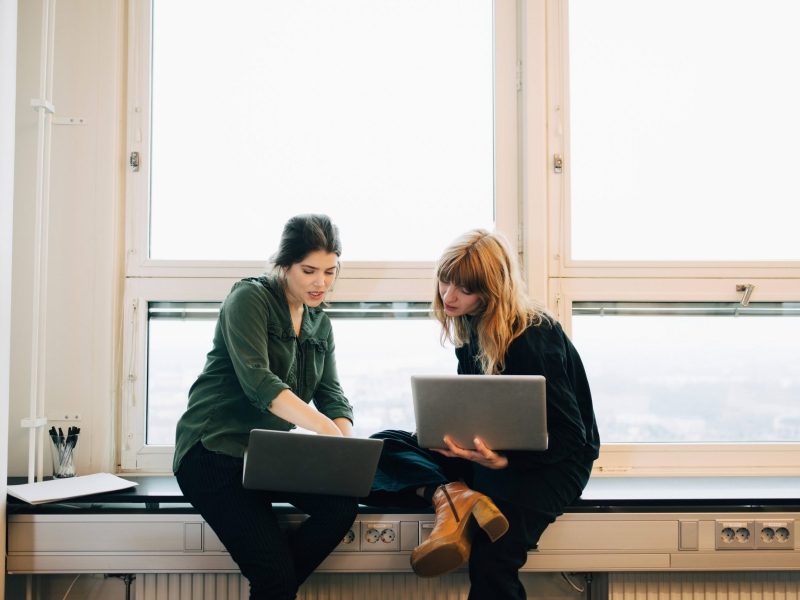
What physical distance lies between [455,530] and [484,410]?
30 centimetres

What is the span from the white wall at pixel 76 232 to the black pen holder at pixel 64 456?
0.08 metres

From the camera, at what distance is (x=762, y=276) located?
2289 millimetres

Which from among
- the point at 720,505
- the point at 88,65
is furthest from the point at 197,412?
the point at 720,505

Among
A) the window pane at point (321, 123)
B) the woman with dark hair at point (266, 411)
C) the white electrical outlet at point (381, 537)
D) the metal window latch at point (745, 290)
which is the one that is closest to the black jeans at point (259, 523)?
the woman with dark hair at point (266, 411)

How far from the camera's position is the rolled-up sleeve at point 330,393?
1996 millimetres

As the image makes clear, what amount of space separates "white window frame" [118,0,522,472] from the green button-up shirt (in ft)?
1.16

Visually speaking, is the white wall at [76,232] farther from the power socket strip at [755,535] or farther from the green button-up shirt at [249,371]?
the power socket strip at [755,535]

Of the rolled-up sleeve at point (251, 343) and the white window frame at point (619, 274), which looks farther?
the white window frame at point (619, 274)

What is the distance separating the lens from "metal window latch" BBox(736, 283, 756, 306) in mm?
2277

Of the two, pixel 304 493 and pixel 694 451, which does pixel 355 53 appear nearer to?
pixel 304 493

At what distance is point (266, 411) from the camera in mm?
1867

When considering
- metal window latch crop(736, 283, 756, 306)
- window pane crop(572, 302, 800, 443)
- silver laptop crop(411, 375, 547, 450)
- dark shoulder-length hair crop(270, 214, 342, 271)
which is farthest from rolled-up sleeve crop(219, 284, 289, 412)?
metal window latch crop(736, 283, 756, 306)

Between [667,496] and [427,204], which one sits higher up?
[427,204]

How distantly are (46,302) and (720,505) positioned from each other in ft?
6.70
